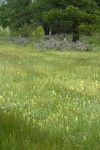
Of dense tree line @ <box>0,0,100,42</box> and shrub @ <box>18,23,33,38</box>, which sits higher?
dense tree line @ <box>0,0,100,42</box>

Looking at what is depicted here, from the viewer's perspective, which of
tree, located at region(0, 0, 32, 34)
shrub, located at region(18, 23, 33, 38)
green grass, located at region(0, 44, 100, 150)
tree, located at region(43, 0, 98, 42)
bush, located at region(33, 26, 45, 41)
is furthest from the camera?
tree, located at region(0, 0, 32, 34)

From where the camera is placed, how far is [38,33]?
3934 cm

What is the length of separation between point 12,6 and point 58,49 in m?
18.6

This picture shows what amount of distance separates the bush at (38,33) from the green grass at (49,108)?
2046 centimetres

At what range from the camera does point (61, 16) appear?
36875 mm

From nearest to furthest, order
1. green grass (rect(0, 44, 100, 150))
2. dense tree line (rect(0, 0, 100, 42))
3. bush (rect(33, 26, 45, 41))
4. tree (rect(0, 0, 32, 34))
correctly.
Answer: green grass (rect(0, 44, 100, 150)) < dense tree line (rect(0, 0, 100, 42)) < bush (rect(33, 26, 45, 41)) < tree (rect(0, 0, 32, 34))

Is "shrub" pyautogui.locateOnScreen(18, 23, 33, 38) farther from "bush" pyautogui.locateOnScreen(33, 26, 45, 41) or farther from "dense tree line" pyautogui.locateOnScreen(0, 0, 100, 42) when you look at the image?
"bush" pyautogui.locateOnScreen(33, 26, 45, 41)

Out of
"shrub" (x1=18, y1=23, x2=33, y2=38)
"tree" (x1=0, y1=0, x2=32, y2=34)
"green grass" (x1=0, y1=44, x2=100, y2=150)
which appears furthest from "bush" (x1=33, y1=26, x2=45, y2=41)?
"green grass" (x1=0, y1=44, x2=100, y2=150)

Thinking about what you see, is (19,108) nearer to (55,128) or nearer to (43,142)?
(55,128)

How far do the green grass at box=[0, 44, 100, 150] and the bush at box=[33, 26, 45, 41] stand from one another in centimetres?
2046

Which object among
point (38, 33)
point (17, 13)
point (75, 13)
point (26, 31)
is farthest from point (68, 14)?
point (17, 13)

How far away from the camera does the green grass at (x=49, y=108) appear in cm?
597

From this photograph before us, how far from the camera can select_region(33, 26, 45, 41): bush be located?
128ft

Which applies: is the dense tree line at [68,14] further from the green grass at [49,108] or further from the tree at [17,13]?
the green grass at [49,108]
